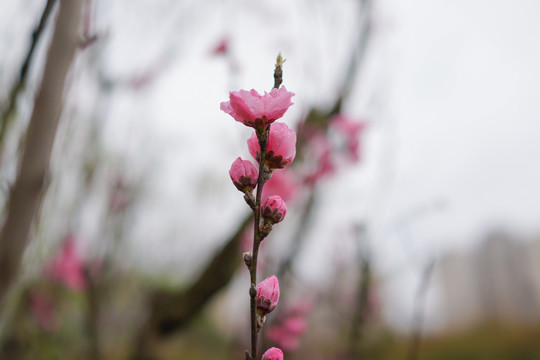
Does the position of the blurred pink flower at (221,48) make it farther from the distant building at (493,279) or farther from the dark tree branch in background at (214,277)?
the distant building at (493,279)

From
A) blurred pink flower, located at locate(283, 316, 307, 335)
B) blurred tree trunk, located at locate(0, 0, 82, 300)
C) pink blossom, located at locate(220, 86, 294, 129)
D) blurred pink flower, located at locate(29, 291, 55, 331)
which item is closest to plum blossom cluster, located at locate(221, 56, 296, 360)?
pink blossom, located at locate(220, 86, 294, 129)

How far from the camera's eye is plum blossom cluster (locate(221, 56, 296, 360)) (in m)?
0.47

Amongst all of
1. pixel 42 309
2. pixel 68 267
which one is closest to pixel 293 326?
pixel 68 267

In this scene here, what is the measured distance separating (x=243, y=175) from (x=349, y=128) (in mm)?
1921

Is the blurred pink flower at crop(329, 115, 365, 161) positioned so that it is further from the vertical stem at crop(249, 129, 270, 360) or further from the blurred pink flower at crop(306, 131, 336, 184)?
the vertical stem at crop(249, 129, 270, 360)

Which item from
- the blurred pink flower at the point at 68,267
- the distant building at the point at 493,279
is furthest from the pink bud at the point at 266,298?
the distant building at the point at 493,279

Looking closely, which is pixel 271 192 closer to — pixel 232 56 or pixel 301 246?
pixel 301 246

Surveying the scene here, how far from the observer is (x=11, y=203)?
2.20 feet

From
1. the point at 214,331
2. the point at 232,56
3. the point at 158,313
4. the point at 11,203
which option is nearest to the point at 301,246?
the point at 158,313

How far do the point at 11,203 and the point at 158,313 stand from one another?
1695 mm

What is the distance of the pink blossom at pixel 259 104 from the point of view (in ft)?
1.53

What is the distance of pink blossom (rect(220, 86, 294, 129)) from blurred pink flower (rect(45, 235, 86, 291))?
89.1 inches

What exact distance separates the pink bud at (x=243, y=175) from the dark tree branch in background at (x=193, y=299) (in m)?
1.38

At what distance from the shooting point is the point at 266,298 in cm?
50
